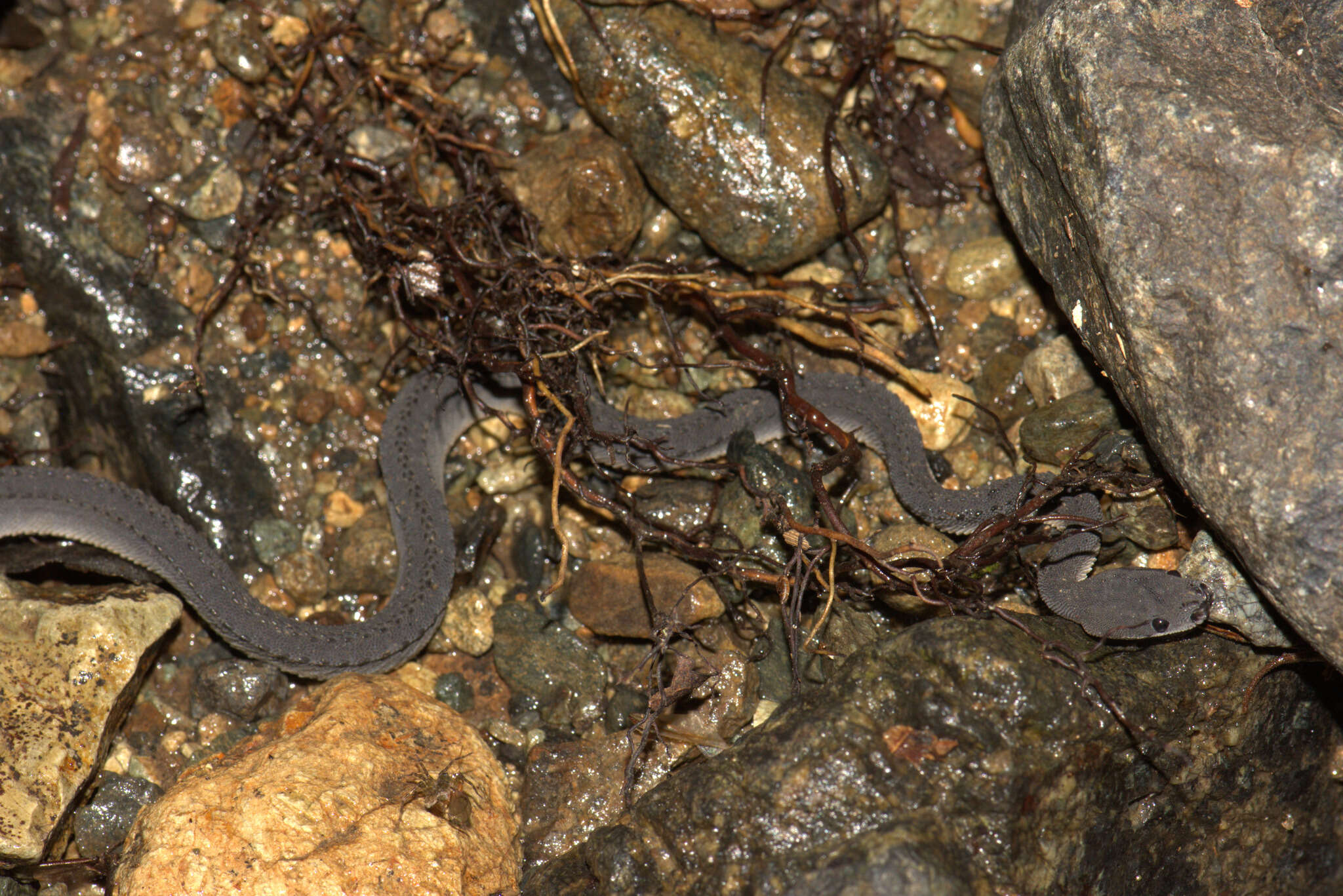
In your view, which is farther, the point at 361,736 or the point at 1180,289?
the point at 361,736

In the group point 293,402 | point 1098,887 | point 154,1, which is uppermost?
point 154,1

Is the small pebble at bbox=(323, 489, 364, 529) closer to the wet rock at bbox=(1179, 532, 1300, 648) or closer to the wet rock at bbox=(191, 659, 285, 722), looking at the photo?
the wet rock at bbox=(191, 659, 285, 722)

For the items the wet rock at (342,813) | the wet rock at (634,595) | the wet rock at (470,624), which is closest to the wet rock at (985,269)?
the wet rock at (634,595)

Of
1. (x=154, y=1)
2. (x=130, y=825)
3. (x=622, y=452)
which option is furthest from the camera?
(x=154, y=1)

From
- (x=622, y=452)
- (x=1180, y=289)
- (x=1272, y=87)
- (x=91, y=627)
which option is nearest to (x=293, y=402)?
(x=91, y=627)

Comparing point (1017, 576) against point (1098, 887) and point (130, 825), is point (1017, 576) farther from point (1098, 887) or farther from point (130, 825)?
point (130, 825)

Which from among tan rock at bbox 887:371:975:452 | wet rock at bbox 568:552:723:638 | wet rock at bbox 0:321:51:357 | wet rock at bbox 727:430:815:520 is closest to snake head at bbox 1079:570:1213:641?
tan rock at bbox 887:371:975:452
